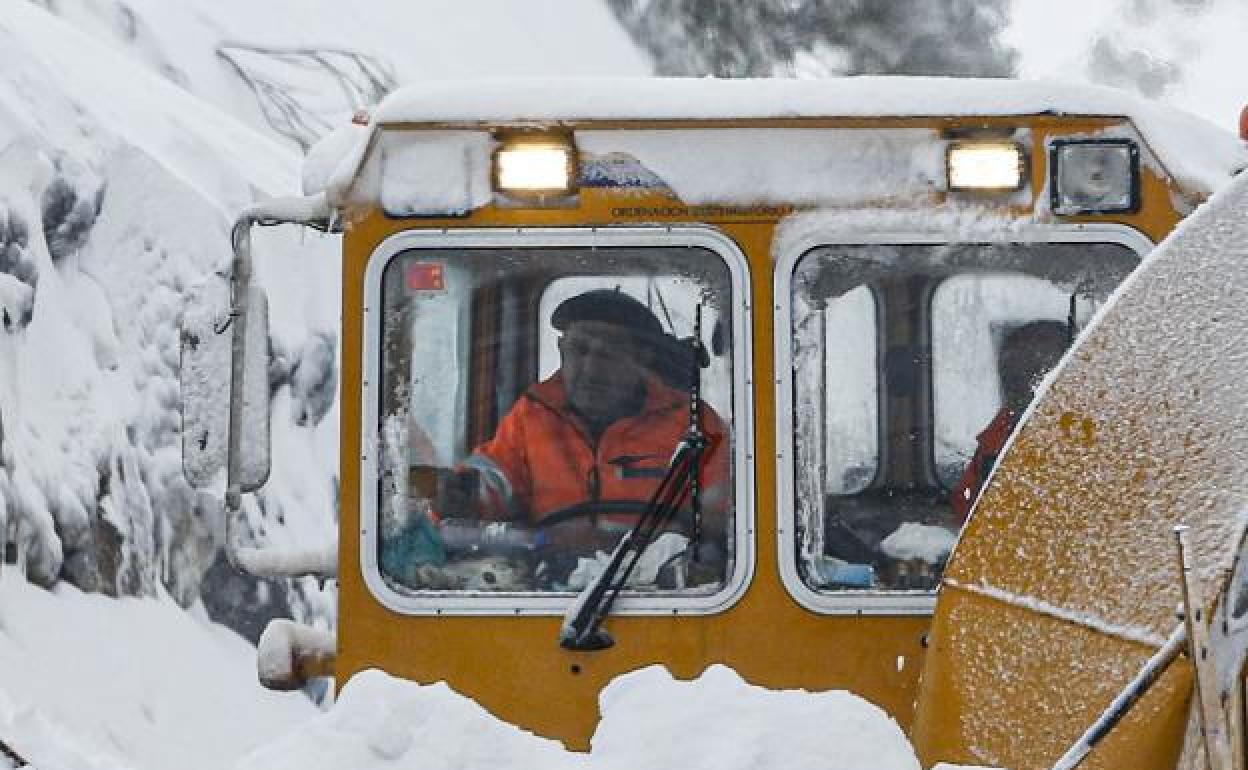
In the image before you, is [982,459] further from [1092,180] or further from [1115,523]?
[1115,523]

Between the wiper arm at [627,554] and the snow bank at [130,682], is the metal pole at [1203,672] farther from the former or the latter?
the snow bank at [130,682]

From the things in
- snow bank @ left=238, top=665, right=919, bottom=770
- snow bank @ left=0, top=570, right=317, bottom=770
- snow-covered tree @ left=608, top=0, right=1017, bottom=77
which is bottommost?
snow bank @ left=0, top=570, right=317, bottom=770

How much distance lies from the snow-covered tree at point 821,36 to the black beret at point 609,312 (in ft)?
92.4

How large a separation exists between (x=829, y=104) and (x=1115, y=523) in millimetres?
1929

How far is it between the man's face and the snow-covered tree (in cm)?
2819

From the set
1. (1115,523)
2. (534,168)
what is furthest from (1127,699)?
(534,168)

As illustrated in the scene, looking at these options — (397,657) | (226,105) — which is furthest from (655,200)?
(226,105)

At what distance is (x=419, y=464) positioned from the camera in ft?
14.2

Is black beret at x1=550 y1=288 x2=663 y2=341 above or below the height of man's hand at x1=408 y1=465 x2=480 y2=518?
above

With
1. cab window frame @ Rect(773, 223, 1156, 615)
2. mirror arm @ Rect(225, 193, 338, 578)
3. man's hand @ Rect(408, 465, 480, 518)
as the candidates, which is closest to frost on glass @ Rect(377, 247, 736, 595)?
man's hand @ Rect(408, 465, 480, 518)

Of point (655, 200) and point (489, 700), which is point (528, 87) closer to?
point (655, 200)

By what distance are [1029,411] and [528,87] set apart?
6.10ft

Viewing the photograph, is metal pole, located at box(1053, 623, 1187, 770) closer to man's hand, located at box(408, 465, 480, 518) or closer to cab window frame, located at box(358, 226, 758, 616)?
cab window frame, located at box(358, 226, 758, 616)

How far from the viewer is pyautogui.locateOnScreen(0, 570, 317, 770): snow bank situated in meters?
A: 12.1
